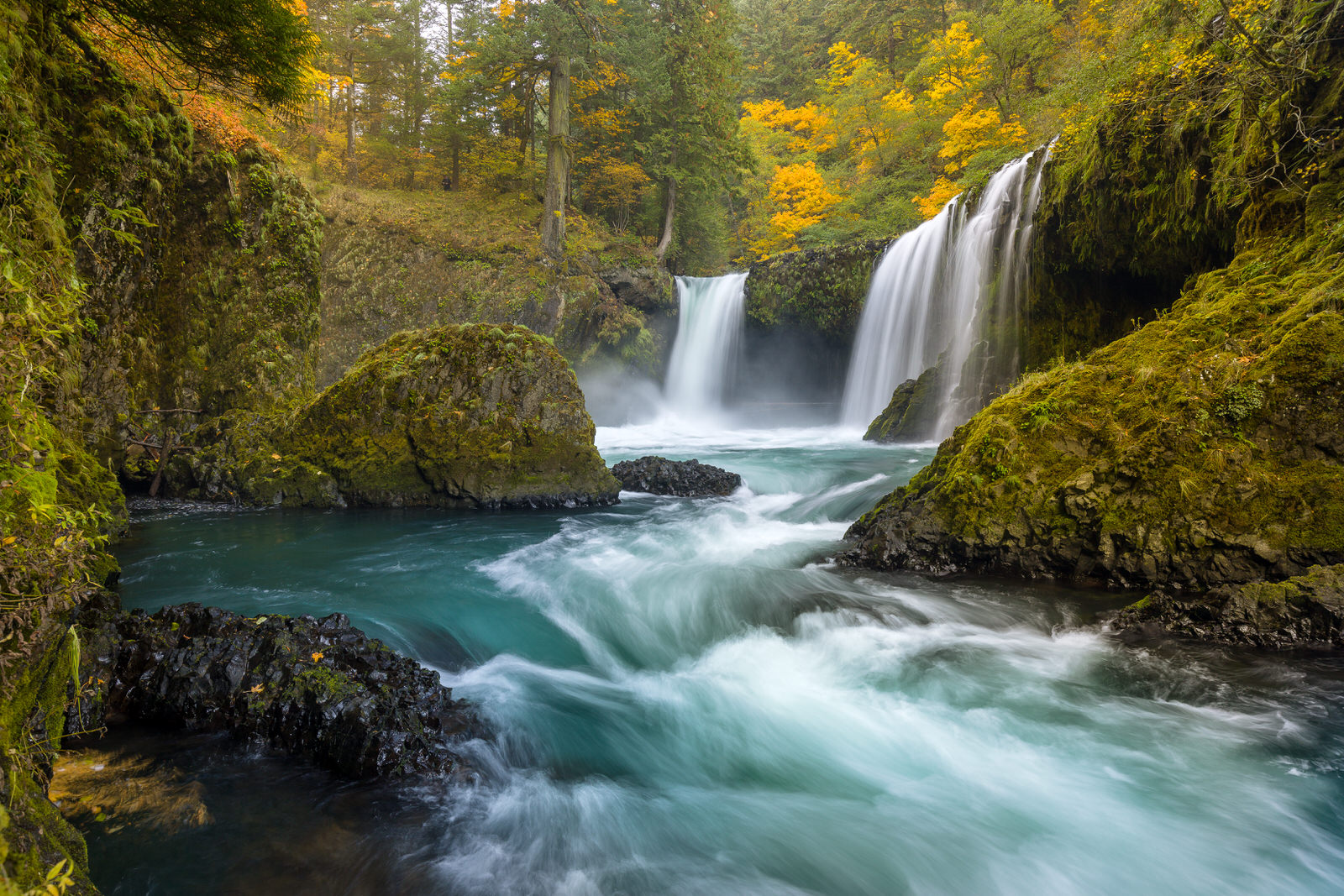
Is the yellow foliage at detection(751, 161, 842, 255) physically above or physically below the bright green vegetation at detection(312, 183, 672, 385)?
above

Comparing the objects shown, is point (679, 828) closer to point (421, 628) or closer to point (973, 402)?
point (421, 628)

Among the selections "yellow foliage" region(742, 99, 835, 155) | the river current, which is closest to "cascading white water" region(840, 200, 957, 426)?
the river current

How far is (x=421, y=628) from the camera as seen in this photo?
195 inches

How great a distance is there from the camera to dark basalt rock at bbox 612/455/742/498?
32.6 feet

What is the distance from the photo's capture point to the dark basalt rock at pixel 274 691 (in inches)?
123

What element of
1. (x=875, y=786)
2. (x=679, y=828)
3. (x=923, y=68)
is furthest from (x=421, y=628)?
(x=923, y=68)

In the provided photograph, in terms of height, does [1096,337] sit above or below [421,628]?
above

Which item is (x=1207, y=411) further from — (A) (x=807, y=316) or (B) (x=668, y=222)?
(B) (x=668, y=222)

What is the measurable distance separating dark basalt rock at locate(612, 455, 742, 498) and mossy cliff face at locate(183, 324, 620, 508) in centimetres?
153

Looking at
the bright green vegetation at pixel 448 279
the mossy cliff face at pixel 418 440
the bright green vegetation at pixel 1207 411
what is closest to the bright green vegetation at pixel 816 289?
the bright green vegetation at pixel 448 279

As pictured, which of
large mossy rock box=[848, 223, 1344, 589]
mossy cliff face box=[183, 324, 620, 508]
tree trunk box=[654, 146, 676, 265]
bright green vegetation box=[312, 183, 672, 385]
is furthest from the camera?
tree trunk box=[654, 146, 676, 265]

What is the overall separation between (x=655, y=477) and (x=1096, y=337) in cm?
702

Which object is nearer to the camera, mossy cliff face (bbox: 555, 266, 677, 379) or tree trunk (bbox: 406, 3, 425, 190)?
mossy cliff face (bbox: 555, 266, 677, 379)

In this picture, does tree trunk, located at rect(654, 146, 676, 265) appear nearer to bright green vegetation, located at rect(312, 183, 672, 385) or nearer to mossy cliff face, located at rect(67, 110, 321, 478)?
bright green vegetation, located at rect(312, 183, 672, 385)
